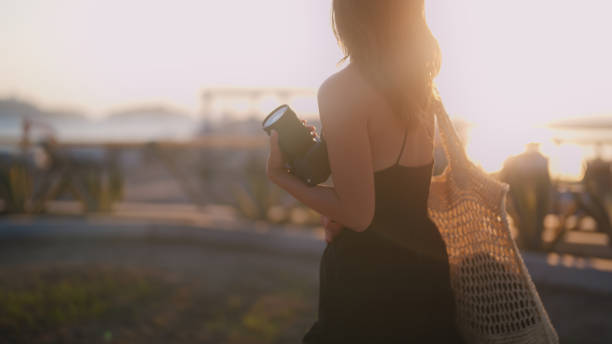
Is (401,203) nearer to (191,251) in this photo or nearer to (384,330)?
(384,330)

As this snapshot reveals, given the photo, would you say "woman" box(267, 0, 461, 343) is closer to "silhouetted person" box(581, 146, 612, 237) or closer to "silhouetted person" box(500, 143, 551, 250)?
"silhouetted person" box(500, 143, 551, 250)

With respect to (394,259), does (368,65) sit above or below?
above

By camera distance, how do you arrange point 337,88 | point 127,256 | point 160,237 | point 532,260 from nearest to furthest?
point 337,88 < point 532,260 < point 127,256 < point 160,237

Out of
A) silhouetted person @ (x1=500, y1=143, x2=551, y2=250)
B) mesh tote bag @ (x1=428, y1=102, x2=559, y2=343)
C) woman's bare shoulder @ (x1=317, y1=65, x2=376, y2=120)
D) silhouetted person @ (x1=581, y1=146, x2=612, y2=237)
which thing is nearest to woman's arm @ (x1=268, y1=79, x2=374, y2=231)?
woman's bare shoulder @ (x1=317, y1=65, x2=376, y2=120)

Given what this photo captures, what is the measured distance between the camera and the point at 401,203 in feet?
4.16

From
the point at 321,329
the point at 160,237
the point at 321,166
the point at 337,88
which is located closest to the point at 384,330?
the point at 321,329

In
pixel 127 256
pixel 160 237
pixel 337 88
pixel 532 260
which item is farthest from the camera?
pixel 160 237

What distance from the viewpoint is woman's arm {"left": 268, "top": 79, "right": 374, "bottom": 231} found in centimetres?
111

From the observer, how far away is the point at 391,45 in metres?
1.18

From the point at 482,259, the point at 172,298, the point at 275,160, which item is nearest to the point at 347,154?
the point at 275,160

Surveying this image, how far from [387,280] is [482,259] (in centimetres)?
31

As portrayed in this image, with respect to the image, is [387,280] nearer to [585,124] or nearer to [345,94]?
[345,94]

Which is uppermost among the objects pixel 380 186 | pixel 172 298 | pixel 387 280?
pixel 380 186

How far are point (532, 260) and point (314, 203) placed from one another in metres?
3.48
